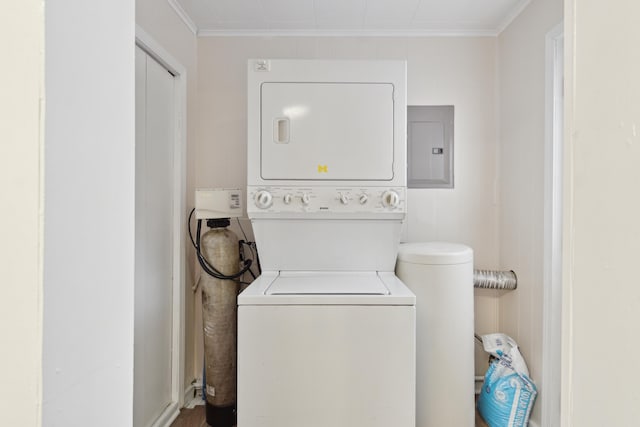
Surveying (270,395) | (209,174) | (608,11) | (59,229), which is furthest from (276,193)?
(608,11)

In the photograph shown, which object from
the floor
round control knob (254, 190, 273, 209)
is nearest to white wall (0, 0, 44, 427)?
round control knob (254, 190, 273, 209)

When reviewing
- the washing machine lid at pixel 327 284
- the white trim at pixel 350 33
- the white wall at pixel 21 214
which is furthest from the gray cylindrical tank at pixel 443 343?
the white wall at pixel 21 214

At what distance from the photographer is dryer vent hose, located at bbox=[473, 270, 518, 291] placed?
221cm

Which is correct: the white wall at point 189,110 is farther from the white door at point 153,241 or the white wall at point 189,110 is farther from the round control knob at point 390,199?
the round control knob at point 390,199

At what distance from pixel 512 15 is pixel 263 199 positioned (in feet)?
6.08

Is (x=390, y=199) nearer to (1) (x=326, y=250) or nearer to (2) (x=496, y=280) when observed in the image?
(1) (x=326, y=250)

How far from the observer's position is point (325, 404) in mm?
1583

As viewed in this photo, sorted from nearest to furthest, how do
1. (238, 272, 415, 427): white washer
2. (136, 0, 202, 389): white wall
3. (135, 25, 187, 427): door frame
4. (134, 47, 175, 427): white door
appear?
(238, 272, 415, 427): white washer, (134, 47, 175, 427): white door, (136, 0, 202, 389): white wall, (135, 25, 187, 427): door frame

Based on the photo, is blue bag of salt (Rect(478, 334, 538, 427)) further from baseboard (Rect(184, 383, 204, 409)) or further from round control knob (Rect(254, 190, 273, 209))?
baseboard (Rect(184, 383, 204, 409))

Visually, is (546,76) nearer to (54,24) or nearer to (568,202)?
(568,202)

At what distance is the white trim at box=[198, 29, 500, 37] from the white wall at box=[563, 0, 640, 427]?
219 cm

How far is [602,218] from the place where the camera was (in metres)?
0.37

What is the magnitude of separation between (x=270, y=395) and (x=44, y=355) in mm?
1351

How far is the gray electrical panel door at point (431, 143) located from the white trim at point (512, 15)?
57 centimetres
